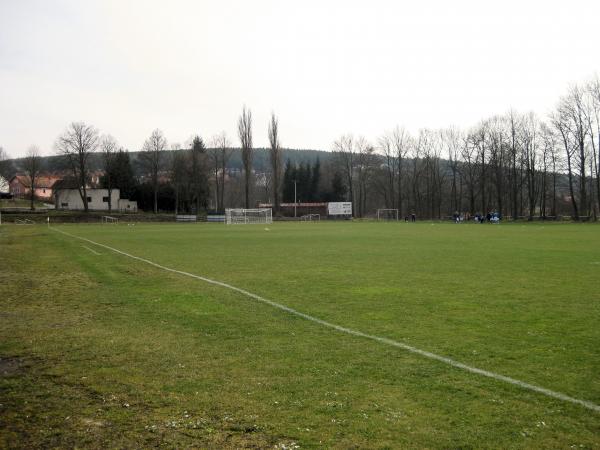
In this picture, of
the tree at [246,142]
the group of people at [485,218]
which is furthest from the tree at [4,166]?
the group of people at [485,218]

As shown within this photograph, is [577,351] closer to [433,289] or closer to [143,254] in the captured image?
[433,289]

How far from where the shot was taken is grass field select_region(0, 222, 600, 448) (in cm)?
430

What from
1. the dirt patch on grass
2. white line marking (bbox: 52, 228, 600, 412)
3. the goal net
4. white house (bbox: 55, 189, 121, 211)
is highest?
white house (bbox: 55, 189, 121, 211)

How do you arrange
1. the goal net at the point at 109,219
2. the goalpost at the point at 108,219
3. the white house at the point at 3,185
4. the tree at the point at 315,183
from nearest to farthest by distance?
the goalpost at the point at 108,219, the goal net at the point at 109,219, the white house at the point at 3,185, the tree at the point at 315,183

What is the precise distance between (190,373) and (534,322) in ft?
19.2

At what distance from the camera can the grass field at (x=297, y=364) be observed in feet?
14.1

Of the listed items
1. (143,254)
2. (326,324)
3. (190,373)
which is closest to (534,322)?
(326,324)

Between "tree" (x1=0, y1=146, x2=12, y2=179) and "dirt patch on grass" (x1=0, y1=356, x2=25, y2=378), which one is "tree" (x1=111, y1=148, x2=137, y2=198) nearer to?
"tree" (x1=0, y1=146, x2=12, y2=179)

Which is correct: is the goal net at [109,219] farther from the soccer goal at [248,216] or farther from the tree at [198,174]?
the tree at [198,174]

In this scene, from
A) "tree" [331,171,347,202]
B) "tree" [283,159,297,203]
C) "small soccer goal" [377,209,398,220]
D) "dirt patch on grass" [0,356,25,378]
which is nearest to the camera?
"dirt patch on grass" [0,356,25,378]

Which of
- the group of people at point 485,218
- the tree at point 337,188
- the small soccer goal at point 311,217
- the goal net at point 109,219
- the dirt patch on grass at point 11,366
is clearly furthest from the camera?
the tree at point 337,188

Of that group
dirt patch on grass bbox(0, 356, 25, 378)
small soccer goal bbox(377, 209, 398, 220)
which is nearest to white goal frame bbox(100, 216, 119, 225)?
small soccer goal bbox(377, 209, 398, 220)

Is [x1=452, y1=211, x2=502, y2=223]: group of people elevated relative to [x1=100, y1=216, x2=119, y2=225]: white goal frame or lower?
lower

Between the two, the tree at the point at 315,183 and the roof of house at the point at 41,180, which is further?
the tree at the point at 315,183
